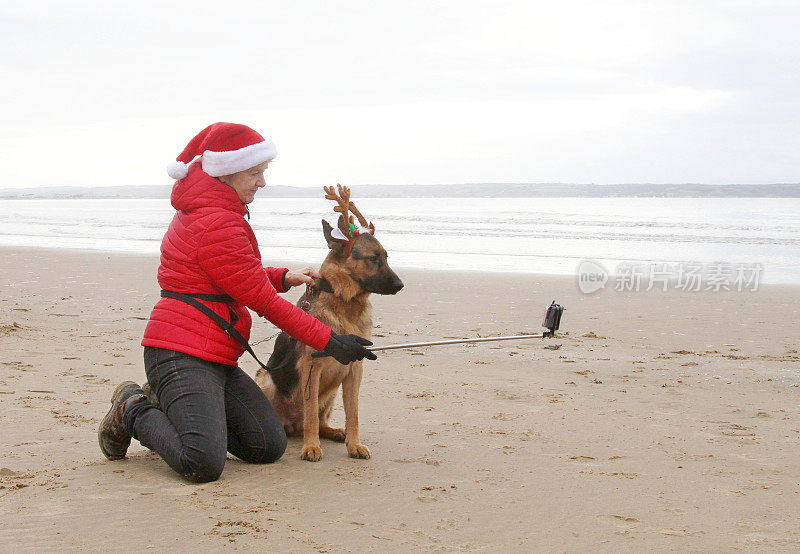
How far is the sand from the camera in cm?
345

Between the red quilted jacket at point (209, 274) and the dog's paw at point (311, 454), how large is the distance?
0.76m

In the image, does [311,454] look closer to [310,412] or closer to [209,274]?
[310,412]

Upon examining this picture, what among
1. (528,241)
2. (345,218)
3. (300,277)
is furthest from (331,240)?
(528,241)

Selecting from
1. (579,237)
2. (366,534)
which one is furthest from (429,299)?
Result: (579,237)

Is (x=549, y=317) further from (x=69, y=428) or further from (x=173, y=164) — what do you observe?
(x=69, y=428)

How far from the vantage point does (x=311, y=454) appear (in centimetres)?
466

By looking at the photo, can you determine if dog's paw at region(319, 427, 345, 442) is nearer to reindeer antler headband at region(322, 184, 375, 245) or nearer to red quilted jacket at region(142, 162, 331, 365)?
red quilted jacket at region(142, 162, 331, 365)

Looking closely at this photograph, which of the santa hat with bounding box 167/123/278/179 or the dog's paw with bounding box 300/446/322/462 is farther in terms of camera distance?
the dog's paw with bounding box 300/446/322/462

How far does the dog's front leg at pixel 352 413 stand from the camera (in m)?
4.75

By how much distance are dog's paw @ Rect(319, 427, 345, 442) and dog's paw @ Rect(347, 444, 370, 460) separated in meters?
0.40

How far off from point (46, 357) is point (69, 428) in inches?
91.6

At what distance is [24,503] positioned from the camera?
11.9 feet

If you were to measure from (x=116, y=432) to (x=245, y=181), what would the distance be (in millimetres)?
1508

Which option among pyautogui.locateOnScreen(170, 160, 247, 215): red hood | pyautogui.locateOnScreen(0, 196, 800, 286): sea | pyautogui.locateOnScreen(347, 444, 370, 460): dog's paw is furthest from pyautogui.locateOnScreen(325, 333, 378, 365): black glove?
pyautogui.locateOnScreen(0, 196, 800, 286): sea
